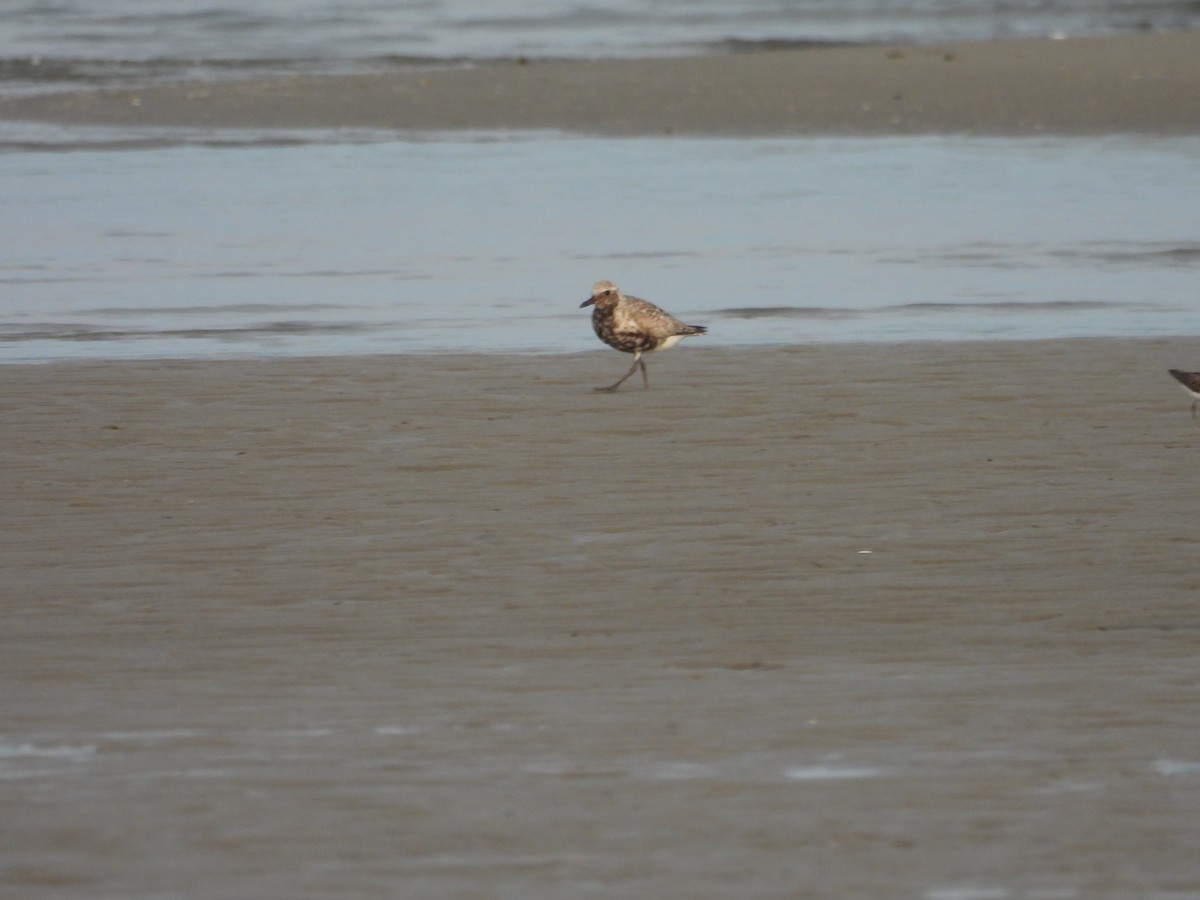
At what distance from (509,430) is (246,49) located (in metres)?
25.6

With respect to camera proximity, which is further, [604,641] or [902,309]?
[902,309]

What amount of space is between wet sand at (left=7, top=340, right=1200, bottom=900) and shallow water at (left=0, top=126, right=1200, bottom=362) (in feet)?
8.02

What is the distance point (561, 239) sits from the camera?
16.8 meters

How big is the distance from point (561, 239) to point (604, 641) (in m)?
10.9

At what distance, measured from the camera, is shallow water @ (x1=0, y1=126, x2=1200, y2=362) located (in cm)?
1293

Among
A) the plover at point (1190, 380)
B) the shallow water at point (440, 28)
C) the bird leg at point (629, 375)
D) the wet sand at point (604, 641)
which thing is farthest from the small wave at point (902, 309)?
the shallow water at point (440, 28)

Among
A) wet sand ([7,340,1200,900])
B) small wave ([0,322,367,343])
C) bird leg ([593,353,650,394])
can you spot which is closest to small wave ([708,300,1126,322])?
bird leg ([593,353,650,394])

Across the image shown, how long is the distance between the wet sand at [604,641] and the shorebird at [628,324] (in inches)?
11.7

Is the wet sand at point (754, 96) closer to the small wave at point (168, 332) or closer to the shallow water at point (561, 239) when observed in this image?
the shallow water at point (561, 239)

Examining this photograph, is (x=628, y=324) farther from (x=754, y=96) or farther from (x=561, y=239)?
(x=754, y=96)

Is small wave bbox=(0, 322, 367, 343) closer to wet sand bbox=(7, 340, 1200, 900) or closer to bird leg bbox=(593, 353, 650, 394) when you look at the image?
wet sand bbox=(7, 340, 1200, 900)

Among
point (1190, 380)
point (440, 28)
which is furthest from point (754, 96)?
point (1190, 380)

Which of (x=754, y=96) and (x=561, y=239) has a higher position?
(x=754, y=96)

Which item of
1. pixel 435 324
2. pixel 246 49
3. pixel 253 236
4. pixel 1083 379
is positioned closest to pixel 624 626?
pixel 1083 379
